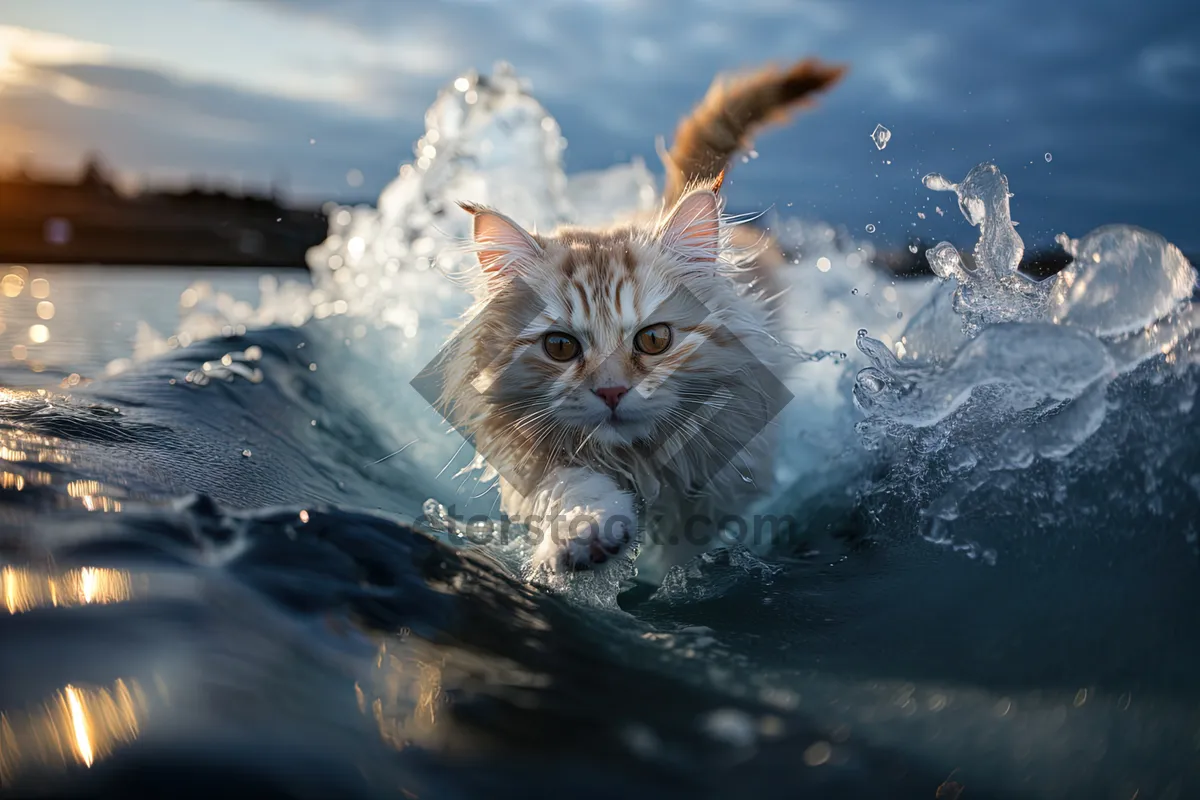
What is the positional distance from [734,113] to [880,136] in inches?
28.8

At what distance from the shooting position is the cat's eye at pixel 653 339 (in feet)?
7.13

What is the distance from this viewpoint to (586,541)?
182 centimetres

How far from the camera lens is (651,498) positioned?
7.56ft

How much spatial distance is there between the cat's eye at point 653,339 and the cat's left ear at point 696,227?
347 mm

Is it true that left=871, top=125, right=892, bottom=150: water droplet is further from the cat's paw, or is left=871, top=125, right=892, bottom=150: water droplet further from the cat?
the cat's paw

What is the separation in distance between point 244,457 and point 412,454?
137cm

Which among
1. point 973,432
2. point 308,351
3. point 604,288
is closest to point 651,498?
point 604,288

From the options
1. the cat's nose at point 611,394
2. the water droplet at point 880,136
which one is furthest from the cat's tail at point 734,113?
the cat's nose at point 611,394

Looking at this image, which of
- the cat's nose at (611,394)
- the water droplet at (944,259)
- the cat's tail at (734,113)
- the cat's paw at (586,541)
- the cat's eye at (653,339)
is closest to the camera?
the cat's paw at (586,541)

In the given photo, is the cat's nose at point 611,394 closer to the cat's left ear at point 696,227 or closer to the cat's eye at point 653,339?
the cat's eye at point 653,339

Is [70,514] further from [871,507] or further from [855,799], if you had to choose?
[871,507]

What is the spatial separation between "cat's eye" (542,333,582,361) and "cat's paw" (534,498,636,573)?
1.66 ft

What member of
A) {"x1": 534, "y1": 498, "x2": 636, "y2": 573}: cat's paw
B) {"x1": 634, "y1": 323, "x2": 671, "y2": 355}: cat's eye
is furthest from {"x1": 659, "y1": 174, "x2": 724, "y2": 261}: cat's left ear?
{"x1": 534, "y1": 498, "x2": 636, "y2": 573}: cat's paw

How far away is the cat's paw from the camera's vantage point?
71.8 inches
